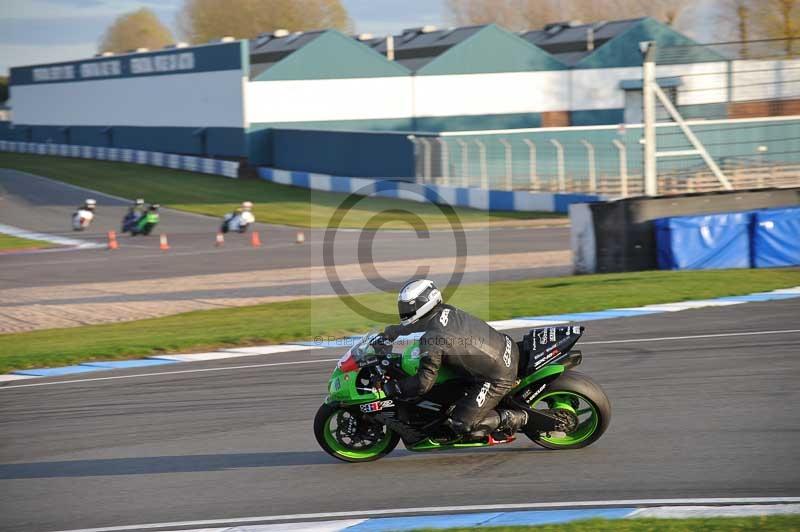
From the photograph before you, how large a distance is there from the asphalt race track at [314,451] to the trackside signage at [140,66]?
44.9 metres

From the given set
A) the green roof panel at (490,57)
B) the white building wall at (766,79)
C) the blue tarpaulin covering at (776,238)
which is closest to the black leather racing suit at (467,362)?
the blue tarpaulin covering at (776,238)

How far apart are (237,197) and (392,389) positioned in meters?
38.9

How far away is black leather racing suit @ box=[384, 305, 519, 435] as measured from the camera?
8195 millimetres

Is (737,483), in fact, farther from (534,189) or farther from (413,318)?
(534,189)

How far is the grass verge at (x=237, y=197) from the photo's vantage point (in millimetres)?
38250

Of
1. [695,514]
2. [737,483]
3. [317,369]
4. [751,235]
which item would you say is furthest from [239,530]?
[751,235]

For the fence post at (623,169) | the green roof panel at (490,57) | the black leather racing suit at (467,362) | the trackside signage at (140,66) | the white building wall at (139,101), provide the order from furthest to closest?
the green roof panel at (490,57) < the white building wall at (139,101) < the trackside signage at (140,66) < the fence post at (623,169) < the black leather racing suit at (467,362)

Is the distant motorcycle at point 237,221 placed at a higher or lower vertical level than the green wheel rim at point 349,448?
higher

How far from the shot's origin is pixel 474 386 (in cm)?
841

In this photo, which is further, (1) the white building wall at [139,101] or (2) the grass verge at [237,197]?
(1) the white building wall at [139,101]

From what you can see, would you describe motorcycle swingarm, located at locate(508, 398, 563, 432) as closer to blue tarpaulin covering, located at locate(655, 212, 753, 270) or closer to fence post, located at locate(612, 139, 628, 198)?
blue tarpaulin covering, located at locate(655, 212, 753, 270)

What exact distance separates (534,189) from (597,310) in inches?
921

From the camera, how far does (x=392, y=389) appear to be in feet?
27.7

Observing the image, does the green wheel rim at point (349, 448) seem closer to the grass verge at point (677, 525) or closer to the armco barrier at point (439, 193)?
the grass verge at point (677, 525)
